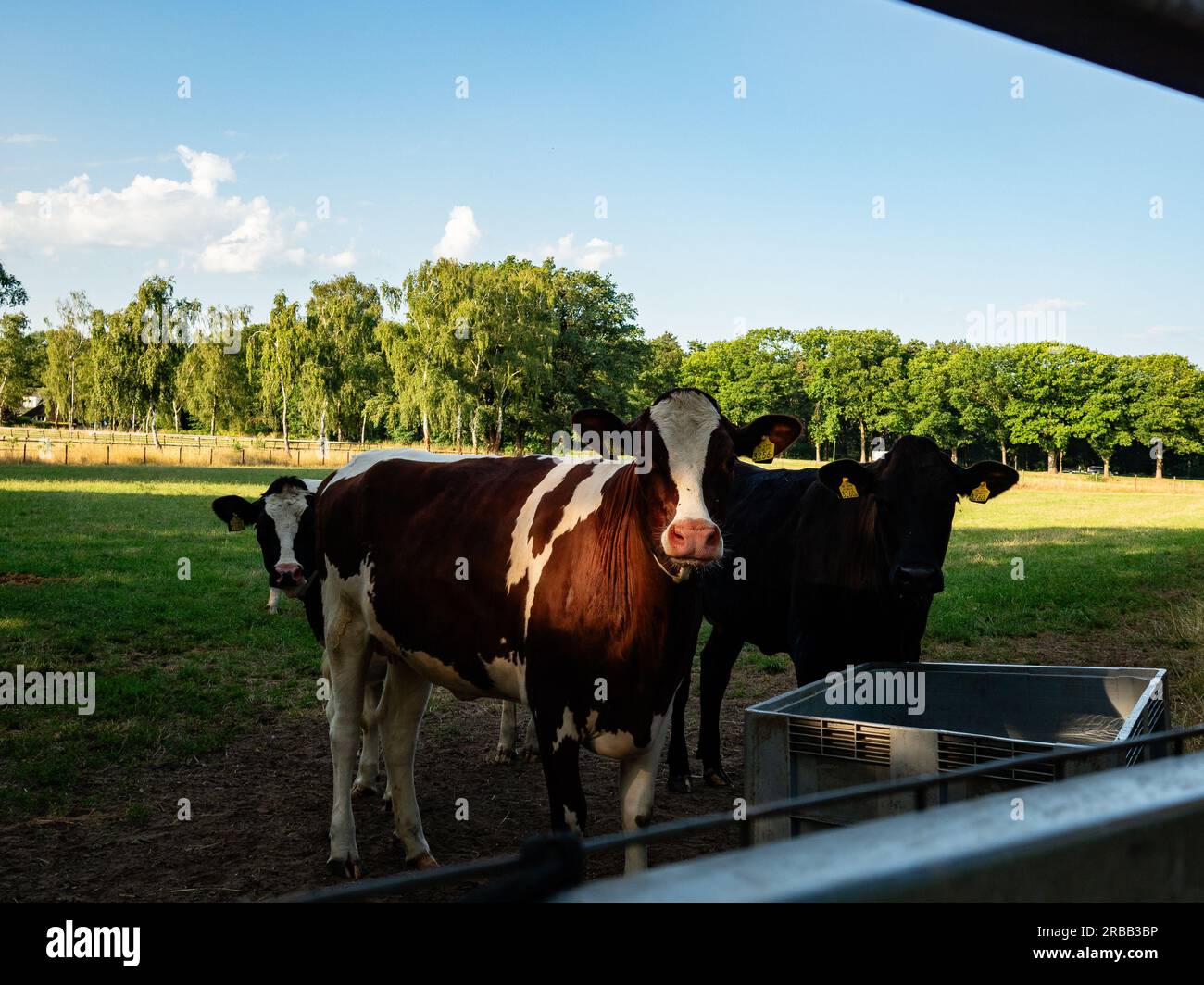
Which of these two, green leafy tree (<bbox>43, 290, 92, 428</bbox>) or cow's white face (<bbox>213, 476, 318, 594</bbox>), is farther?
green leafy tree (<bbox>43, 290, 92, 428</bbox>)

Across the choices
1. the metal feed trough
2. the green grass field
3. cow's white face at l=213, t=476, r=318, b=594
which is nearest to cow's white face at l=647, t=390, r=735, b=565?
the metal feed trough

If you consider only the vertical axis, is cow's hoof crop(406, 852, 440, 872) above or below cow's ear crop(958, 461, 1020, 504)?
below

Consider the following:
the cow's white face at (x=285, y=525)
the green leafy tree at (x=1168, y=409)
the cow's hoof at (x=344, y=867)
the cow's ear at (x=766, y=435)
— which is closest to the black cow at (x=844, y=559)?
the cow's ear at (x=766, y=435)

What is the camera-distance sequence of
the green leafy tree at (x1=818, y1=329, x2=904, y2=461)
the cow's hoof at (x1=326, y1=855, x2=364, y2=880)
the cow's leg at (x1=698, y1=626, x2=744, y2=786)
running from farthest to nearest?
the green leafy tree at (x1=818, y1=329, x2=904, y2=461)
the cow's leg at (x1=698, y1=626, x2=744, y2=786)
the cow's hoof at (x1=326, y1=855, x2=364, y2=880)

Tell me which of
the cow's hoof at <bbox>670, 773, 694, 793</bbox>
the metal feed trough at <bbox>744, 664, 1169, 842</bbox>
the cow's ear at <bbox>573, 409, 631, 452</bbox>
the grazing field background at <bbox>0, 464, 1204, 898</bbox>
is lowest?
the cow's hoof at <bbox>670, 773, 694, 793</bbox>

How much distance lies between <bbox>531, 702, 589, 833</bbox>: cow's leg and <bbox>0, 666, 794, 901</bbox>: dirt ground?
86 cm

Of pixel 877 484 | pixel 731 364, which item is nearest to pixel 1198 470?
pixel 731 364

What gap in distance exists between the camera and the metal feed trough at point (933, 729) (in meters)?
3.84

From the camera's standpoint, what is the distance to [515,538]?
4.89 metres

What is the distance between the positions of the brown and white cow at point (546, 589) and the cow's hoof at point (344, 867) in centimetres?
1

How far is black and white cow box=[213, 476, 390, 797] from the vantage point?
6.78 m

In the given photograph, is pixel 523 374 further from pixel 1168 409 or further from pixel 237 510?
pixel 1168 409

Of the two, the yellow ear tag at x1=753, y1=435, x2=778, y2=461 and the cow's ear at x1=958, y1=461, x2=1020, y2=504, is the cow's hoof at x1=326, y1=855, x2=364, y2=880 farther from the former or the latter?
the cow's ear at x1=958, y1=461, x2=1020, y2=504
